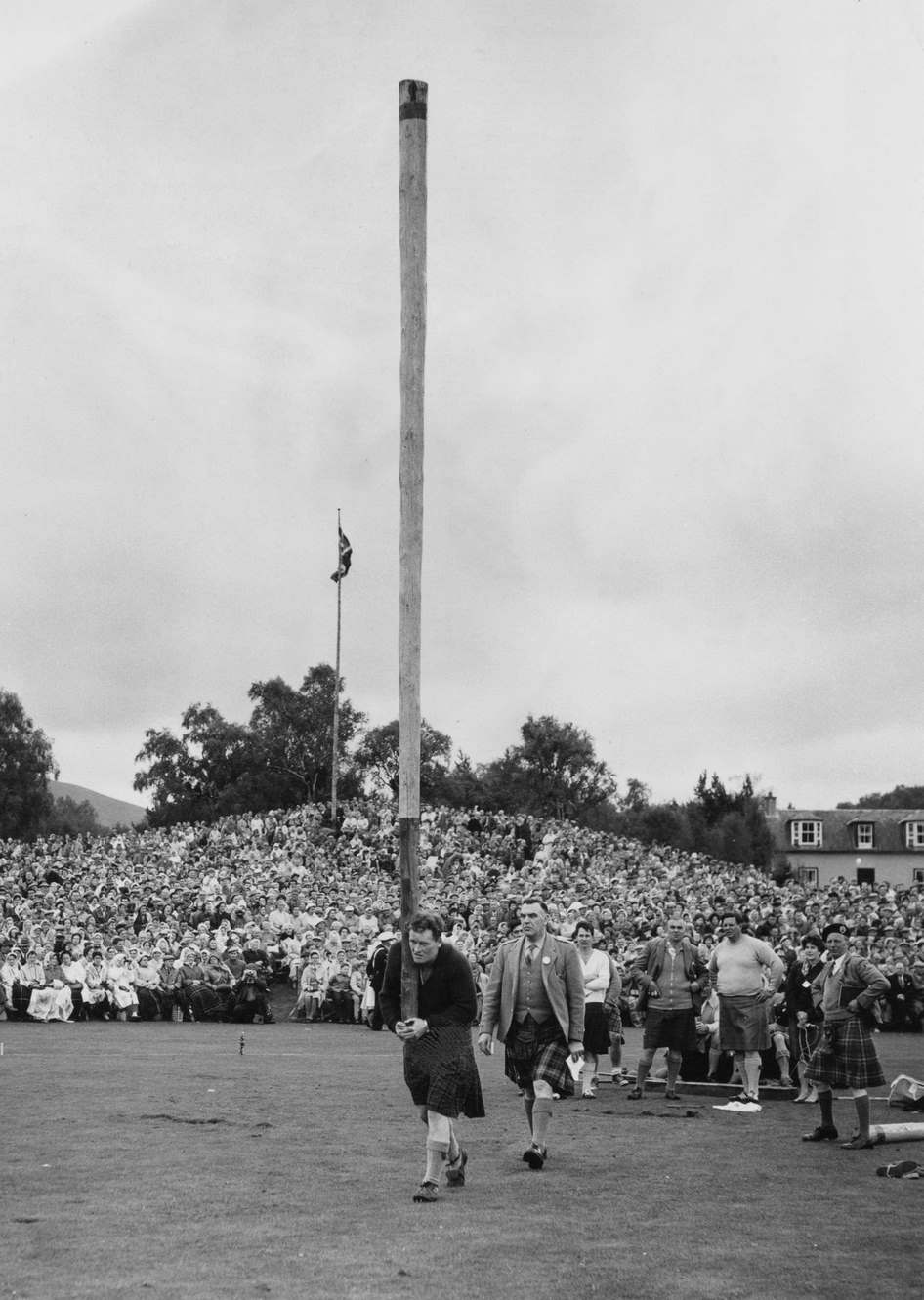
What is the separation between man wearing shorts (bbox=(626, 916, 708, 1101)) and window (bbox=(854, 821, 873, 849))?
6669 cm

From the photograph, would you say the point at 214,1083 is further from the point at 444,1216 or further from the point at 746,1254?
the point at 746,1254

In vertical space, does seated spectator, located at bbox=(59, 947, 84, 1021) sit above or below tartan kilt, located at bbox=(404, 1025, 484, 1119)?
below

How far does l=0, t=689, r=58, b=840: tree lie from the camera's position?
72688 mm

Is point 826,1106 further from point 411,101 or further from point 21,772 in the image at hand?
point 21,772

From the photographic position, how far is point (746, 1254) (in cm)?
623

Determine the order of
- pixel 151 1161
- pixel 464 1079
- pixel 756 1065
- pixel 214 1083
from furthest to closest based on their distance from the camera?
pixel 214 1083 → pixel 756 1065 → pixel 151 1161 → pixel 464 1079

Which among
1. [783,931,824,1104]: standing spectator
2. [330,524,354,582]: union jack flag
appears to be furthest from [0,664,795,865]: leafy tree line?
[783,931,824,1104]: standing spectator

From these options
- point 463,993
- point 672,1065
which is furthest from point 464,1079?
point 672,1065

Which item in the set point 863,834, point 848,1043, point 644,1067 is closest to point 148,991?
point 644,1067

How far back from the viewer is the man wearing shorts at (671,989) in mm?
12258

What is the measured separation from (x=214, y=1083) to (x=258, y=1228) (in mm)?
6821

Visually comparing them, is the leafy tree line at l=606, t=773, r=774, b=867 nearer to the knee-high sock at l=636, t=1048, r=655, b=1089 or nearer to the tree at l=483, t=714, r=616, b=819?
the tree at l=483, t=714, r=616, b=819

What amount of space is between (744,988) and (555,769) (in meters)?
72.6

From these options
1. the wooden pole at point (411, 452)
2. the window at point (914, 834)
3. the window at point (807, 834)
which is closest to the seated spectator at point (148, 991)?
the wooden pole at point (411, 452)
